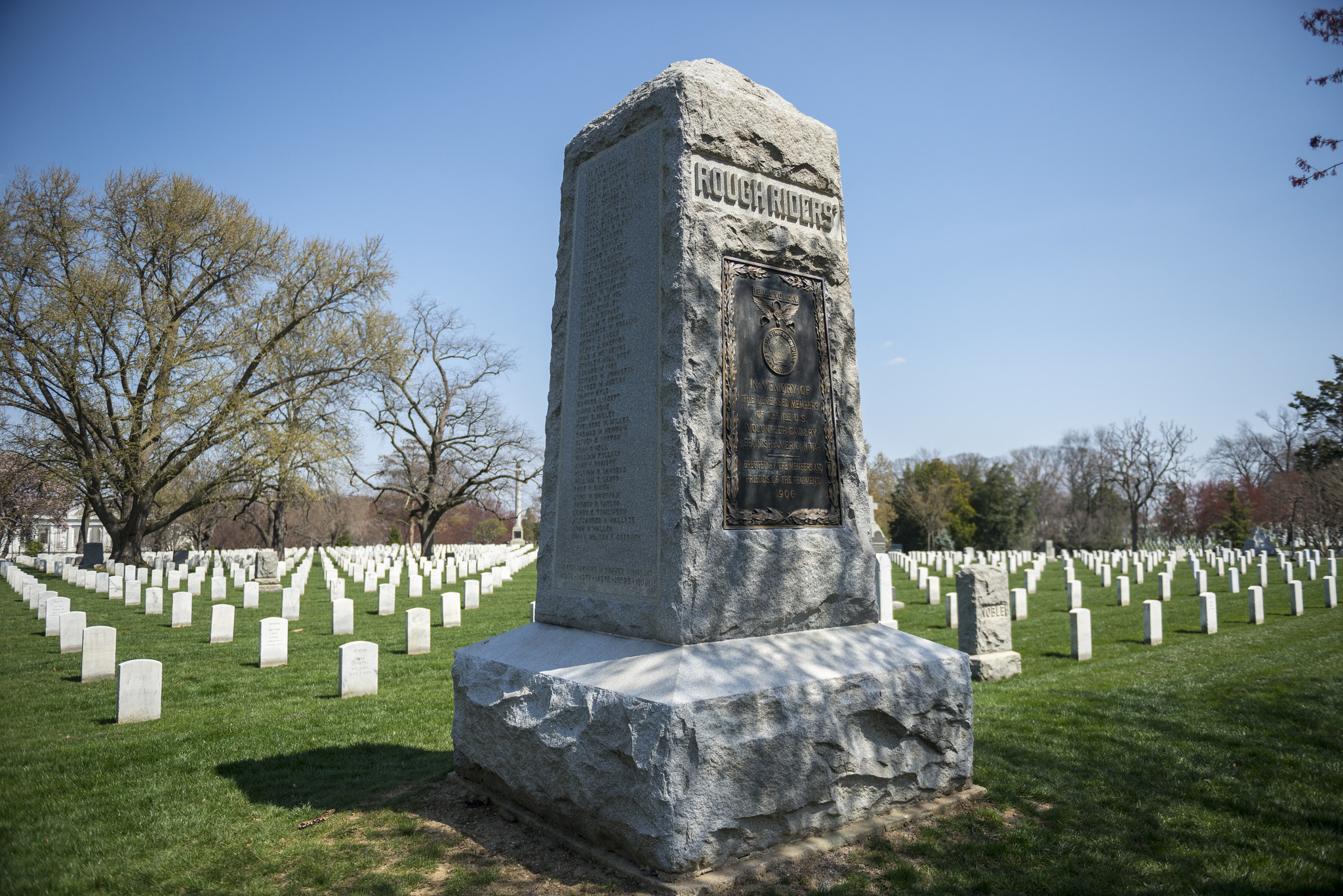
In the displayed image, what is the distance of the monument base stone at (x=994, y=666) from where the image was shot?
9.75m

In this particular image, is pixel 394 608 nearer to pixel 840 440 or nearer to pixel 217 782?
pixel 217 782

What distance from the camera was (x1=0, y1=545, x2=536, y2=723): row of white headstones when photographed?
770 cm

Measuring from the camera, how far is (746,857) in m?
3.56

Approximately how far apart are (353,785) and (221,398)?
25.6 metres

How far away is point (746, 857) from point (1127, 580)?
18.4 meters

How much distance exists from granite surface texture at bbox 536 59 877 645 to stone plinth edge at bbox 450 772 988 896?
1.10 meters

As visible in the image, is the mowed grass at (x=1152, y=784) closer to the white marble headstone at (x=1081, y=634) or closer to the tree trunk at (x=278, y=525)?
the white marble headstone at (x=1081, y=634)

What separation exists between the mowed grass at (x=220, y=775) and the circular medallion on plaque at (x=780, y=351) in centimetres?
345

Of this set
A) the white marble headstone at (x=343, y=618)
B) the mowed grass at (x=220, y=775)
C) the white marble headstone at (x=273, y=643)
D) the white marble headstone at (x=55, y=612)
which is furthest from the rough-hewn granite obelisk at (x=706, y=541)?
the white marble headstone at (x=55, y=612)

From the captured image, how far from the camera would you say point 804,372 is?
473 centimetres

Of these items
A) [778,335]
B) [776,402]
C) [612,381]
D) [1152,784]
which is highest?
[778,335]

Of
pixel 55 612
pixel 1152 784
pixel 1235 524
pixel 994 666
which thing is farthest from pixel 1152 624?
pixel 1235 524

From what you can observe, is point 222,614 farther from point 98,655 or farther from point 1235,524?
point 1235,524

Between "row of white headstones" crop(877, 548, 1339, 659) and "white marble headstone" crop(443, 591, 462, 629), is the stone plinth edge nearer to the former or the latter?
"row of white headstones" crop(877, 548, 1339, 659)
